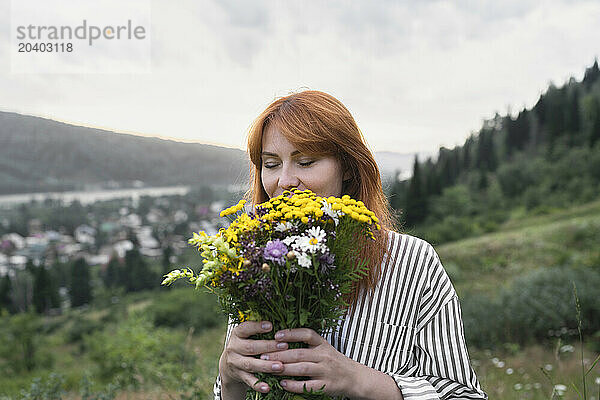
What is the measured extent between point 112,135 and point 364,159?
20964mm

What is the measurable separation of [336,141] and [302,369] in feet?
2.62

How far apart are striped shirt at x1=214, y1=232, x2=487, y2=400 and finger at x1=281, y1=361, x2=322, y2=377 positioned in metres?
0.25

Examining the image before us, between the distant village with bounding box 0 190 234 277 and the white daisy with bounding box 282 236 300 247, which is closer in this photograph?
the white daisy with bounding box 282 236 300 247

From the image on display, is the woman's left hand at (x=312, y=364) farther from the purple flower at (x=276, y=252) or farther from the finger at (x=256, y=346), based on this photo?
the purple flower at (x=276, y=252)

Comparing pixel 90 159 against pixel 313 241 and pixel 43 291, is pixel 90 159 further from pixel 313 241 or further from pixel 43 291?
pixel 313 241

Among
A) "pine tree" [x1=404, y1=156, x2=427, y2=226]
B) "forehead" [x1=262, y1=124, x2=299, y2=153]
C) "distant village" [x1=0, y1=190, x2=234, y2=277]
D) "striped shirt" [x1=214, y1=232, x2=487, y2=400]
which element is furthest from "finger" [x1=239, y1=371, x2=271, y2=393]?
"pine tree" [x1=404, y1=156, x2=427, y2=226]

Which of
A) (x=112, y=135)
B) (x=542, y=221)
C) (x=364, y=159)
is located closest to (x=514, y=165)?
(x=542, y=221)

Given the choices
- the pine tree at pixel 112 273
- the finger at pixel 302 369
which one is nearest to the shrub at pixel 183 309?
the pine tree at pixel 112 273

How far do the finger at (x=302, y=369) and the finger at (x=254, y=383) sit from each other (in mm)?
67

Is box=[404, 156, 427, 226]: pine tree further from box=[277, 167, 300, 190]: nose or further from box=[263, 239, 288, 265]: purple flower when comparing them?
box=[263, 239, 288, 265]: purple flower

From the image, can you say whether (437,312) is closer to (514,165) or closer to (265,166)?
(265,166)

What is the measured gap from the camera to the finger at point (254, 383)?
127 cm

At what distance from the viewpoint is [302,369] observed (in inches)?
49.5

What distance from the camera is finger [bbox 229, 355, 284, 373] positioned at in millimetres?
1247
